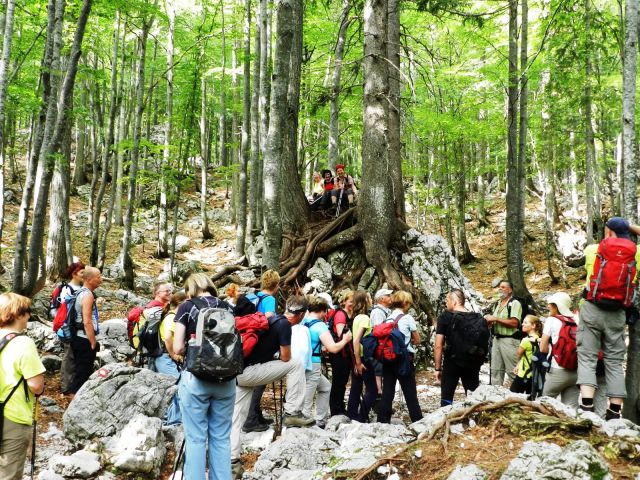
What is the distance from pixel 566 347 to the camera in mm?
5609

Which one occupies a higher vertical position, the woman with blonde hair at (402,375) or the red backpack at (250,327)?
the red backpack at (250,327)

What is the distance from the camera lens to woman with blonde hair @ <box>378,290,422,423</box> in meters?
6.07

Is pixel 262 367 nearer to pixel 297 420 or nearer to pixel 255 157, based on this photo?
pixel 297 420

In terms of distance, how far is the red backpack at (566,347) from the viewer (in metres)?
5.59

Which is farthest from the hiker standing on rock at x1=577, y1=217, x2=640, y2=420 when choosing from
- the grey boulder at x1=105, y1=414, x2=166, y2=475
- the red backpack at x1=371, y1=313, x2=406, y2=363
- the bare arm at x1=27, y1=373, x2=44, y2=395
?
the bare arm at x1=27, y1=373, x2=44, y2=395

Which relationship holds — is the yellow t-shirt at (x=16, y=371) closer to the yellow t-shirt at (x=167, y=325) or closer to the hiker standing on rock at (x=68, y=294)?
the yellow t-shirt at (x=167, y=325)

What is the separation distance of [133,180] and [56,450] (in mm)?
10256

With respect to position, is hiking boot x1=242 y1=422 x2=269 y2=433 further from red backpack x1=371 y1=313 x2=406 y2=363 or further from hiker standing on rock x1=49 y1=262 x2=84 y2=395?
hiker standing on rock x1=49 y1=262 x2=84 y2=395

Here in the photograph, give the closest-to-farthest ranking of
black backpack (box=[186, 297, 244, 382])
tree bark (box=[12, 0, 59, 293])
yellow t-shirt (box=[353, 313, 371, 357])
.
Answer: black backpack (box=[186, 297, 244, 382]) → yellow t-shirt (box=[353, 313, 371, 357]) → tree bark (box=[12, 0, 59, 293])

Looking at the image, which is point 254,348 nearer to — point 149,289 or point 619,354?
point 619,354

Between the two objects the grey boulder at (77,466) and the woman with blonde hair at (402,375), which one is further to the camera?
the woman with blonde hair at (402,375)

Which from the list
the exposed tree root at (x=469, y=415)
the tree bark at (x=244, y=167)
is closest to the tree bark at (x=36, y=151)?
the exposed tree root at (x=469, y=415)

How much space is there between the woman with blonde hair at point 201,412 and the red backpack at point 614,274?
12.4 feet

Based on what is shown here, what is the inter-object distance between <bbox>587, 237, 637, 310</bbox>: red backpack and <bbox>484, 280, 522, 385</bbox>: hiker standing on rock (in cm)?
239
